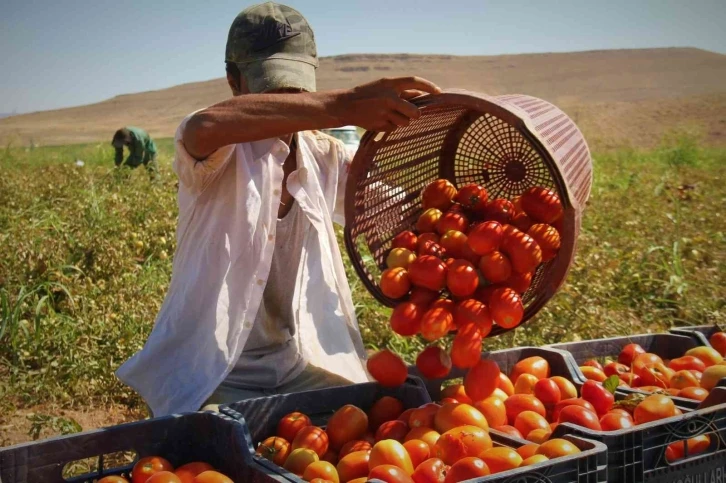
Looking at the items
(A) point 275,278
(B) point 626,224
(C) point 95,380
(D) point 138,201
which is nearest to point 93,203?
(D) point 138,201

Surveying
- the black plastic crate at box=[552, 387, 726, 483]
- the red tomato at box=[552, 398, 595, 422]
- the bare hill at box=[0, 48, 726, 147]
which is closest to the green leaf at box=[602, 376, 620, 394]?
the red tomato at box=[552, 398, 595, 422]

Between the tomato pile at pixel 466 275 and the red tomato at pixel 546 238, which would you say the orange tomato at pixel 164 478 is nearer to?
the tomato pile at pixel 466 275

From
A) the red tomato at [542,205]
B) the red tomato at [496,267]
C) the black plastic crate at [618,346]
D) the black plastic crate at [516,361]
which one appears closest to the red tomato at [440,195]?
the red tomato at [542,205]

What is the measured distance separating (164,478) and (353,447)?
49 centimetres

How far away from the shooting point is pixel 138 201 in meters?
6.54

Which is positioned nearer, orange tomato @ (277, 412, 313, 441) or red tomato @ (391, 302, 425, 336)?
orange tomato @ (277, 412, 313, 441)

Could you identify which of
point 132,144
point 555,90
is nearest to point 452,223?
point 132,144

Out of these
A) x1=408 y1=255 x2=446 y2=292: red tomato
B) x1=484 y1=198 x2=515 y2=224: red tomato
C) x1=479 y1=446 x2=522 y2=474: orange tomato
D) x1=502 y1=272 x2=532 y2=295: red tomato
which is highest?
x1=484 y1=198 x2=515 y2=224: red tomato

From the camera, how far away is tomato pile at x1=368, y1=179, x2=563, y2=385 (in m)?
2.03

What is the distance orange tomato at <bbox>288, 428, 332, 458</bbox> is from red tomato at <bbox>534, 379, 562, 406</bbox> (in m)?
0.68

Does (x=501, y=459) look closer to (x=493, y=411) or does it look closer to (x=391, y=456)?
(x=391, y=456)

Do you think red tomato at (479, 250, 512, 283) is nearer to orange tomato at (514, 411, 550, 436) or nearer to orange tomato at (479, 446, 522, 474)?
orange tomato at (514, 411, 550, 436)

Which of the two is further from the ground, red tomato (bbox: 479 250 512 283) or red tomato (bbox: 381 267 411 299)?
red tomato (bbox: 479 250 512 283)

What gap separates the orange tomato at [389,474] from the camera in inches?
60.4
